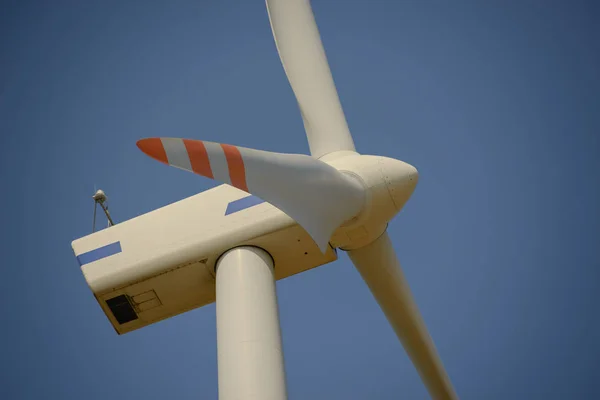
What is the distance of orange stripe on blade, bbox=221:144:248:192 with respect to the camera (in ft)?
20.6

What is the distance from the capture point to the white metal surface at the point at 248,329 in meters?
7.13

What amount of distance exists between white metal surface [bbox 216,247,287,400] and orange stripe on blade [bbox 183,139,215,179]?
225 cm

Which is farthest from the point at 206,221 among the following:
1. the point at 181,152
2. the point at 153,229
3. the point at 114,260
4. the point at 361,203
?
the point at 181,152

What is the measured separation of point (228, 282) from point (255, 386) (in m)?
1.51

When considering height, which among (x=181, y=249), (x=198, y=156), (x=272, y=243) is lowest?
(x=198, y=156)

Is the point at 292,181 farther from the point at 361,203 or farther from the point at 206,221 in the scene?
the point at 206,221

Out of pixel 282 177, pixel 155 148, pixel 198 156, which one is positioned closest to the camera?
pixel 155 148

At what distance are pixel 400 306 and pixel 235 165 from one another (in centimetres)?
393

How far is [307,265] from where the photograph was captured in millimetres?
9234

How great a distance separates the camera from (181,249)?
8.73 m

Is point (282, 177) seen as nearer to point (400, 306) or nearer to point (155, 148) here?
point (155, 148)

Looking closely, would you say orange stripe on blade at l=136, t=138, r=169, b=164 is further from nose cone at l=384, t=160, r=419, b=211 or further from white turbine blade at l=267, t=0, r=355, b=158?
white turbine blade at l=267, t=0, r=355, b=158

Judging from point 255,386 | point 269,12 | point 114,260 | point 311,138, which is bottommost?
point 255,386

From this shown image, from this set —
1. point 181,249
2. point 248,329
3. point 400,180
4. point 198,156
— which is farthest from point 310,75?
point 198,156
